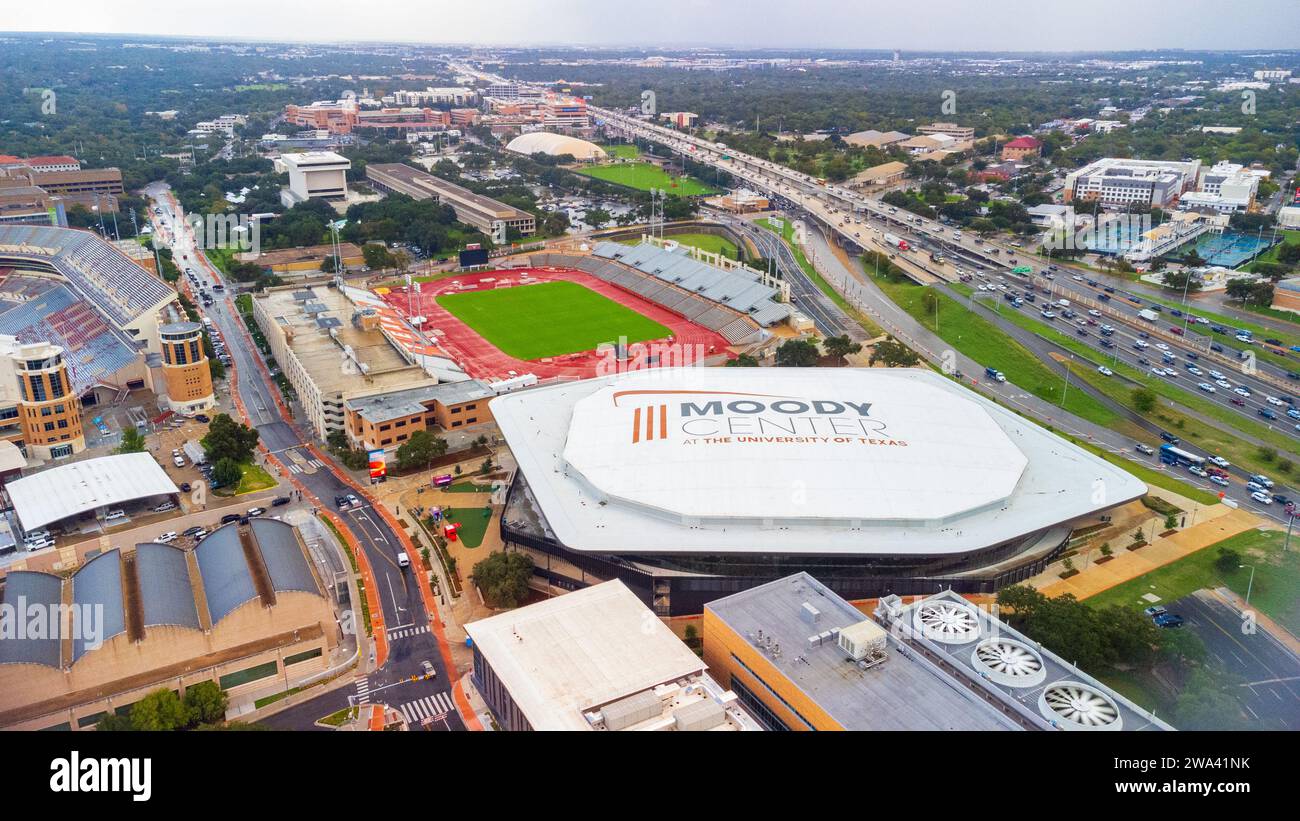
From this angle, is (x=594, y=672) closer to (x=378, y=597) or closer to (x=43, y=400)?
(x=378, y=597)

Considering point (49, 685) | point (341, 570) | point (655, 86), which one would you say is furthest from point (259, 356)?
point (655, 86)

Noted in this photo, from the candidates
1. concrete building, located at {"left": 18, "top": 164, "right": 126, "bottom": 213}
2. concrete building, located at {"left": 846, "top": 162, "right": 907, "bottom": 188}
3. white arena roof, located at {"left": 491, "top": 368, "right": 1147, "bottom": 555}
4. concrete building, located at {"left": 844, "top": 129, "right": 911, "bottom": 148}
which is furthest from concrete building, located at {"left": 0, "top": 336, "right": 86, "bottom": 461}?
concrete building, located at {"left": 844, "top": 129, "right": 911, "bottom": 148}

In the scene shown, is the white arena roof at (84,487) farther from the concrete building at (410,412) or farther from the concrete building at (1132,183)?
the concrete building at (1132,183)

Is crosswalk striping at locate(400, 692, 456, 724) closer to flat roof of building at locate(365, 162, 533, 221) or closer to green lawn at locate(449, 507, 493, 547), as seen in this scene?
green lawn at locate(449, 507, 493, 547)

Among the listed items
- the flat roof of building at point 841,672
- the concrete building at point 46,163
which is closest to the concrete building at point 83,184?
the concrete building at point 46,163

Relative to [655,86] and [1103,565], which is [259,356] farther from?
[655,86]

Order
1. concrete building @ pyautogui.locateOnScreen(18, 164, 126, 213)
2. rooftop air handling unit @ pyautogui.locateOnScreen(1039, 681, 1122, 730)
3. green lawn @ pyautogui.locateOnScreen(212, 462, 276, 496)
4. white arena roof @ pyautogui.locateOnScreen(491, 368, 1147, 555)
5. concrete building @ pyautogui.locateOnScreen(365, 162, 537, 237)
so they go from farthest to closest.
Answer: concrete building @ pyautogui.locateOnScreen(18, 164, 126, 213), concrete building @ pyautogui.locateOnScreen(365, 162, 537, 237), green lawn @ pyautogui.locateOnScreen(212, 462, 276, 496), white arena roof @ pyautogui.locateOnScreen(491, 368, 1147, 555), rooftop air handling unit @ pyautogui.locateOnScreen(1039, 681, 1122, 730)
